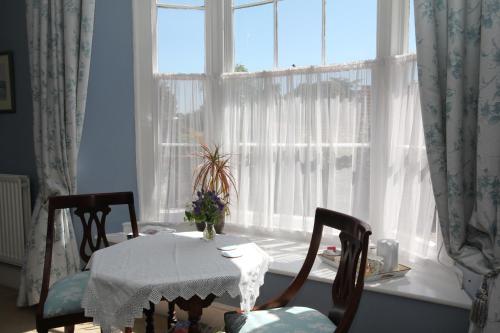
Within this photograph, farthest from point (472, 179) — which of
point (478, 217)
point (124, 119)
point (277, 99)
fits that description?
point (124, 119)

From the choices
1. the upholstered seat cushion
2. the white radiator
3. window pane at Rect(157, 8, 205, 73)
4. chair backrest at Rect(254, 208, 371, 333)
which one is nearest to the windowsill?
chair backrest at Rect(254, 208, 371, 333)

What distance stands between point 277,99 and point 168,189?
102cm

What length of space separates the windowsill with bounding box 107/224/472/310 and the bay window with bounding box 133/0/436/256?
0.13 m

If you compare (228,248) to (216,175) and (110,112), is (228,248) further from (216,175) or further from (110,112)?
(110,112)

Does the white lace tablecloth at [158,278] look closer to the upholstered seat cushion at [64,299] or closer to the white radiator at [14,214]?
the upholstered seat cushion at [64,299]

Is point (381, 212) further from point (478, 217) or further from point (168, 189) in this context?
point (168, 189)

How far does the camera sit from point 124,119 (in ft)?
10.2

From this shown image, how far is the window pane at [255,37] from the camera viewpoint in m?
2.93

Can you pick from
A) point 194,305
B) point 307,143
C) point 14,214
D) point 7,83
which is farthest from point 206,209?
point 7,83

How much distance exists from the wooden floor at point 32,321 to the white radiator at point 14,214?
0.41 meters

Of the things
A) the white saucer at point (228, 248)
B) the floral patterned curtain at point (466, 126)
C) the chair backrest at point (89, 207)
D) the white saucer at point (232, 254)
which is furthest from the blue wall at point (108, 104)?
the floral patterned curtain at point (466, 126)

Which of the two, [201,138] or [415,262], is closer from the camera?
[415,262]

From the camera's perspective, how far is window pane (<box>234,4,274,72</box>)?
9.60 ft

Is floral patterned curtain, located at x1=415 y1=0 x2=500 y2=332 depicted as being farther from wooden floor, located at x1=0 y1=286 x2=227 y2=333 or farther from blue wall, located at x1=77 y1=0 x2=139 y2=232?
blue wall, located at x1=77 y1=0 x2=139 y2=232
